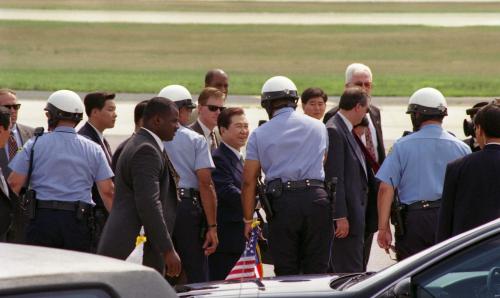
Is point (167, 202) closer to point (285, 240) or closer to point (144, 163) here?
point (144, 163)

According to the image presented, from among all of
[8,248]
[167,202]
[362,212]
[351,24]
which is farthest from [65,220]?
[351,24]

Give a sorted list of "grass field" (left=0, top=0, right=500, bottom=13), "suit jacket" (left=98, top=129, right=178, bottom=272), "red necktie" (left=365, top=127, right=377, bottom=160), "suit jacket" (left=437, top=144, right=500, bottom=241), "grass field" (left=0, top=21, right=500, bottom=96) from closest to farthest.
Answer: "suit jacket" (left=437, top=144, right=500, bottom=241) → "suit jacket" (left=98, top=129, right=178, bottom=272) → "red necktie" (left=365, top=127, right=377, bottom=160) → "grass field" (left=0, top=21, right=500, bottom=96) → "grass field" (left=0, top=0, right=500, bottom=13)

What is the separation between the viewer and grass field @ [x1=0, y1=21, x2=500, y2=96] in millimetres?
38319

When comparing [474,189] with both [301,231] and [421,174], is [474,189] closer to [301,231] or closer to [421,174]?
[421,174]

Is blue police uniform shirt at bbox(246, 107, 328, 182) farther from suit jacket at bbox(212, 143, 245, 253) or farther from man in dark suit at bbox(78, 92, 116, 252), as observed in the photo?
man in dark suit at bbox(78, 92, 116, 252)

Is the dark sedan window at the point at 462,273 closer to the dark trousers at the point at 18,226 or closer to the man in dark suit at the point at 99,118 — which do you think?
the dark trousers at the point at 18,226

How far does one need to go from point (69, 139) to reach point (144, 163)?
3.31 ft

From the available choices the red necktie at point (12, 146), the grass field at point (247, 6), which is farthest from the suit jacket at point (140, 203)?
the grass field at point (247, 6)

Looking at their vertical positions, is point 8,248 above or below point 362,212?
above

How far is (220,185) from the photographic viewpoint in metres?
9.13

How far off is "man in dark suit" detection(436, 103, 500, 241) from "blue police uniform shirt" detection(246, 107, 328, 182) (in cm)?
156

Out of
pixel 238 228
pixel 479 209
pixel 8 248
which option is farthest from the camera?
pixel 238 228

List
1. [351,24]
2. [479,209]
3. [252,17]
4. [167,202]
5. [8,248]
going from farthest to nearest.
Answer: [252,17]
[351,24]
[167,202]
[479,209]
[8,248]

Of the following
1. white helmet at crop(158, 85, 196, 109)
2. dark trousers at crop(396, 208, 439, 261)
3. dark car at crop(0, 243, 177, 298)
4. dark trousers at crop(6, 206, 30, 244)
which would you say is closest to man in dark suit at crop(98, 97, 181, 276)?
dark trousers at crop(6, 206, 30, 244)
